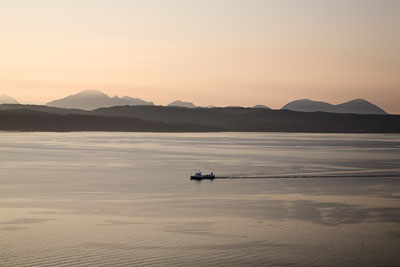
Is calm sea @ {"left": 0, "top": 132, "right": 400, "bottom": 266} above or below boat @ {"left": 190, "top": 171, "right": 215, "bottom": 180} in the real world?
below

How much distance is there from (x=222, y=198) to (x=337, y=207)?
789 cm

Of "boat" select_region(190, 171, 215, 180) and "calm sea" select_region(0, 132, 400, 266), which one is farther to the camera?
"boat" select_region(190, 171, 215, 180)

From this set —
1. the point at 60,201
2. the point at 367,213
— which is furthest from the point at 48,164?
the point at 367,213

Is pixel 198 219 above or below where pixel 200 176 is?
below

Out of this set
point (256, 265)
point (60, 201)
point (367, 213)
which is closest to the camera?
point (256, 265)

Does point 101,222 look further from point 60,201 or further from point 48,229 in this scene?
point 60,201

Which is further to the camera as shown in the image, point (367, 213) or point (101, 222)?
→ point (367, 213)

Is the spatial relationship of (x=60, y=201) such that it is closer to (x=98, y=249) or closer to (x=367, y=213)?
(x=98, y=249)

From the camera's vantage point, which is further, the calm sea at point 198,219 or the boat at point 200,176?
the boat at point 200,176

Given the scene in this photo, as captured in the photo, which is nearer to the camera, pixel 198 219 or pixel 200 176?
pixel 198 219

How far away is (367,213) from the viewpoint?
33500 mm

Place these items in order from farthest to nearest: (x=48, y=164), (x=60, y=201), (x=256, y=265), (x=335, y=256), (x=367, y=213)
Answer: (x=48, y=164), (x=60, y=201), (x=367, y=213), (x=335, y=256), (x=256, y=265)

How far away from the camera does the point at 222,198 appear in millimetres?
39031

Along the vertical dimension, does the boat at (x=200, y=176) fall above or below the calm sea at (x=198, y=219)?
above
